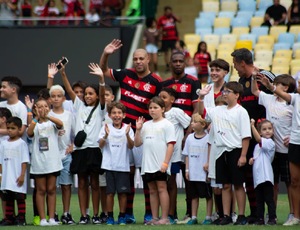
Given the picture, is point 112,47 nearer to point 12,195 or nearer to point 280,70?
point 12,195

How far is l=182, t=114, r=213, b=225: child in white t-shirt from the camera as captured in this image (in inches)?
576

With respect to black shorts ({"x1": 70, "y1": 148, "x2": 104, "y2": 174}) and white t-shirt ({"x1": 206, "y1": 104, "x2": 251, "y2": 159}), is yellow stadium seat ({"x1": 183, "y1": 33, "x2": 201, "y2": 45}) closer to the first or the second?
black shorts ({"x1": 70, "y1": 148, "x2": 104, "y2": 174})

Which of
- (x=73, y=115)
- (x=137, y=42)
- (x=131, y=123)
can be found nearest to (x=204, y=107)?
(x=131, y=123)

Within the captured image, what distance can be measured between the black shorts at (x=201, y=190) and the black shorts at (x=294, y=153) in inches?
55.2

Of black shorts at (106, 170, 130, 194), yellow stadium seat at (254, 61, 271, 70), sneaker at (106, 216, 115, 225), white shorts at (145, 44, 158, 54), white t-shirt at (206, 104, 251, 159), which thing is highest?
white shorts at (145, 44, 158, 54)

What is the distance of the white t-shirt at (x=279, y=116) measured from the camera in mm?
14188

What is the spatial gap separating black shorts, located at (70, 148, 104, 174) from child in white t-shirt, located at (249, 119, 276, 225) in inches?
88.8

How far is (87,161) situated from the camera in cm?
1495

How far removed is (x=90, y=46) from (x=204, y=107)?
11.6 meters

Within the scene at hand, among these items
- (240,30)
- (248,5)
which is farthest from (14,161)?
(248,5)

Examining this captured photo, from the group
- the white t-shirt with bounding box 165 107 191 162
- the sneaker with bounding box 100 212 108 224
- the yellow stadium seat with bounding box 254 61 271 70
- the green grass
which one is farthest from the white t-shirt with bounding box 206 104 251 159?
the yellow stadium seat with bounding box 254 61 271 70

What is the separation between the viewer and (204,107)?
1474cm

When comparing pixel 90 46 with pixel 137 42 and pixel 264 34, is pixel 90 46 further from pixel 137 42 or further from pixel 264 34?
pixel 264 34

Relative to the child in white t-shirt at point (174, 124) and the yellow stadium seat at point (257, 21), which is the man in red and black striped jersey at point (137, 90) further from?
the yellow stadium seat at point (257, 21)
